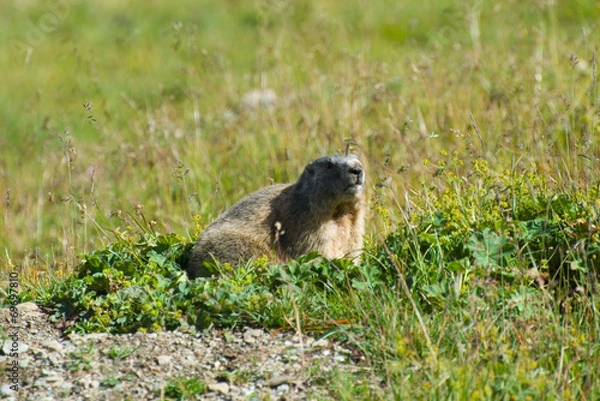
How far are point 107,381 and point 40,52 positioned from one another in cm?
1126

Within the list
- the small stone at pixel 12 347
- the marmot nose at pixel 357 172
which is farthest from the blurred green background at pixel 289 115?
the small stone at pixel 12 347

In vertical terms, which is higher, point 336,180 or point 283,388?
point 336,180

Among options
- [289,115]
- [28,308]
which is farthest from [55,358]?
[289,115]

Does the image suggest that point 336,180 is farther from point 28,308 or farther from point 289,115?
point 289,115

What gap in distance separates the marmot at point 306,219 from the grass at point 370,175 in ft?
0.84

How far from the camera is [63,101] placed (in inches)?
494

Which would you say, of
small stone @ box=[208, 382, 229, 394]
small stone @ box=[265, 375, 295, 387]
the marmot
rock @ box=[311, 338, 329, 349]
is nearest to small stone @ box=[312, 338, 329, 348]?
rock @ box=[311, 338, 329, 349]

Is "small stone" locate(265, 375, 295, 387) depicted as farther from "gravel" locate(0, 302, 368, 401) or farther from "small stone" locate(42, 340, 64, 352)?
"small stone" locate(42, 340, 64, 352)

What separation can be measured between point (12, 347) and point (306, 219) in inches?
93.5

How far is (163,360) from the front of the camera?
4.39 metres

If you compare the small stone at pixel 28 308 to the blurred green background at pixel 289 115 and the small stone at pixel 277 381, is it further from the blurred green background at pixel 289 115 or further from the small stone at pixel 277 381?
the small stone at pixel 277 381

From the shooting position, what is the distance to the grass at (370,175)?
4219mm

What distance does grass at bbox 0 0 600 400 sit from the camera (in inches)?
166

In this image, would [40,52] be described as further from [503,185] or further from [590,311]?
[590,311]
